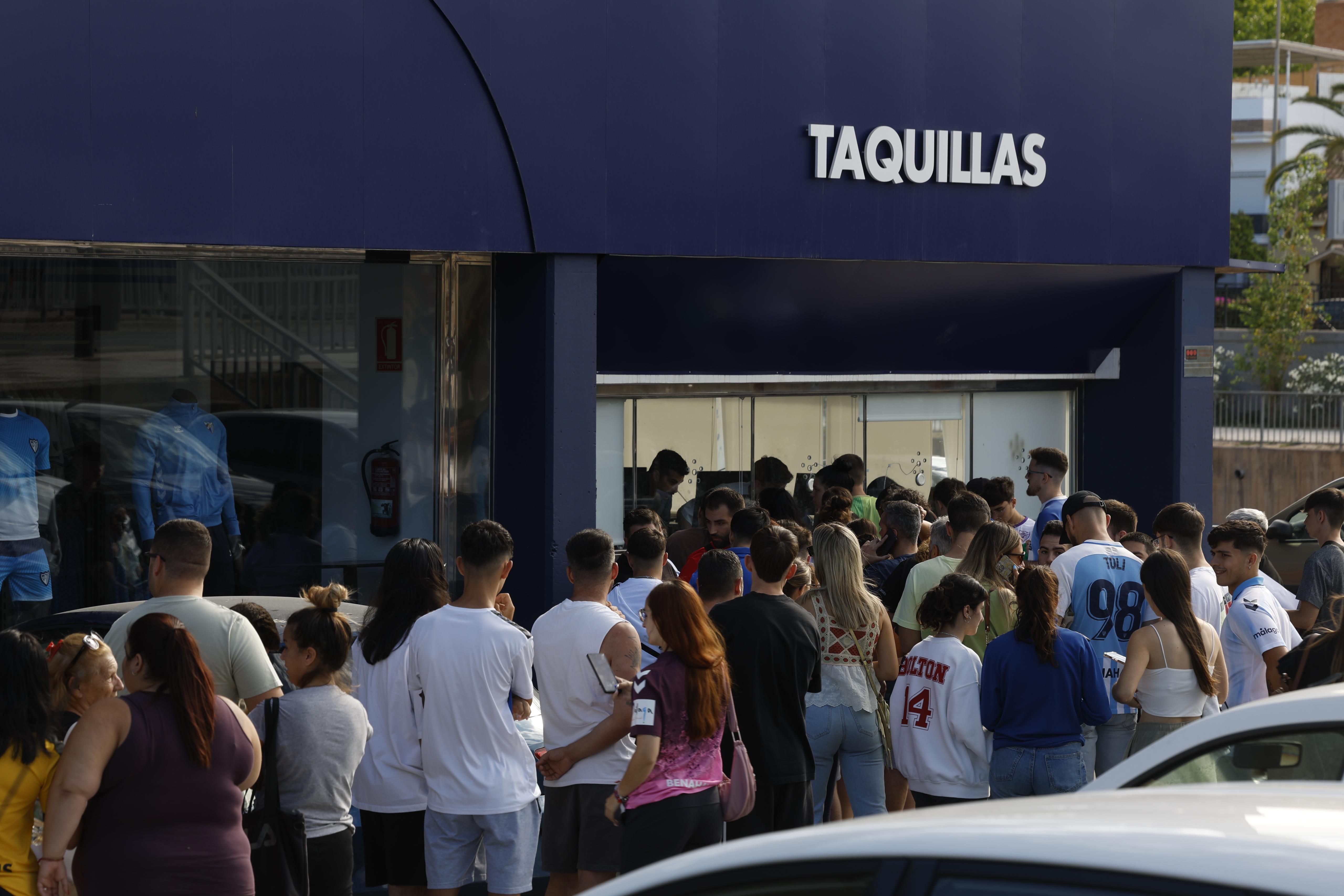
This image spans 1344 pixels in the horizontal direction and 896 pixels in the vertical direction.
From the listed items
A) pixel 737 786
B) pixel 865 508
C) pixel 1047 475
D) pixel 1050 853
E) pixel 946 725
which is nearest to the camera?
pixel 1050 853

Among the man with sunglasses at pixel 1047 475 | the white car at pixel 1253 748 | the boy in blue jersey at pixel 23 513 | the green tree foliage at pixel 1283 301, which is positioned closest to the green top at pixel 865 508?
the man with sunglasses at pixel 1047 475

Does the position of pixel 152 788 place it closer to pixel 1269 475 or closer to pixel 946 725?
pixel 946 725

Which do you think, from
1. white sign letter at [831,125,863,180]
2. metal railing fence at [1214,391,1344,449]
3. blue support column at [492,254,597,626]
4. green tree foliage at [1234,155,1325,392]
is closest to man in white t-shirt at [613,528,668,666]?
blue support column at [492,254,597,626]

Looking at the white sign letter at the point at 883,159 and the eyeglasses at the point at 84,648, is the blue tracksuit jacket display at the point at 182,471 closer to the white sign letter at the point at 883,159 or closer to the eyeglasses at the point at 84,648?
the eyeglasses at the point at 84,648

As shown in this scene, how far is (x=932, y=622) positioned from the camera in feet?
20.8

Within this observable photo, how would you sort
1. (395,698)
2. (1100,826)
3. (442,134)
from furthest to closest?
(442,134) < (395,698) < (1100,826)

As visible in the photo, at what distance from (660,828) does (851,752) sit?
5.51 ft

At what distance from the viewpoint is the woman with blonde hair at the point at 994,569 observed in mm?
7051

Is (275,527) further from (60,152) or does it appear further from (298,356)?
(60,152)

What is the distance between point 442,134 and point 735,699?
214 inches

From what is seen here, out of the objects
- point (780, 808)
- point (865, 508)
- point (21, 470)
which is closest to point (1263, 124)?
point (865, 508)

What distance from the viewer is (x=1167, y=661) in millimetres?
6500

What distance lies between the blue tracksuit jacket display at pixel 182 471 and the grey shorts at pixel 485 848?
5.14 metres

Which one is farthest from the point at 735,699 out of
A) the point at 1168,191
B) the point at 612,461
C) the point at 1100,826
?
the point at 1168,191
